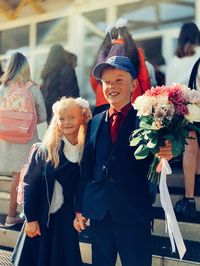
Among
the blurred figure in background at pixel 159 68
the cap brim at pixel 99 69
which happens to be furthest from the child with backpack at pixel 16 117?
the blurred figure in background at pixel 159 68

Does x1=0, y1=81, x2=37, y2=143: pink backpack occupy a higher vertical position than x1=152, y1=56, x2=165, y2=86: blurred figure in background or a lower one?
lower

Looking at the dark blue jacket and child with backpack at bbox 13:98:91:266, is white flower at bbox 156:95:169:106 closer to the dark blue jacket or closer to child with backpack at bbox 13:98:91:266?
child with backpack at bbox 13:98:91:266

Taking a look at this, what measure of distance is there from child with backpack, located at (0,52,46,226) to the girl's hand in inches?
50.0

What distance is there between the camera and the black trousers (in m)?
2.51

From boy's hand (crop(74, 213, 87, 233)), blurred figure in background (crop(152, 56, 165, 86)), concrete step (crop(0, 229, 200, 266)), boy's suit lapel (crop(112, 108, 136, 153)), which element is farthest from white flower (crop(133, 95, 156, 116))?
blurred figure in background (crop(152, 56, 165, 86))

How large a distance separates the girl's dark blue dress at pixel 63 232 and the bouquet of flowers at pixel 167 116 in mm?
759

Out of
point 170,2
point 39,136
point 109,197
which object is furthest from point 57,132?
point 170,2

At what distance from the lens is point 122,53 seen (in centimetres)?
375

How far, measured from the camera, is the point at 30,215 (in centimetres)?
293

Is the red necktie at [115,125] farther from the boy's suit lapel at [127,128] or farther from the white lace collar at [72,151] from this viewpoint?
the white lace collar at [72,151]

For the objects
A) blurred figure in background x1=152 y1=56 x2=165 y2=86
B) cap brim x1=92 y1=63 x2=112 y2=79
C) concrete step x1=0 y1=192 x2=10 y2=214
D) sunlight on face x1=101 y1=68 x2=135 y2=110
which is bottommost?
concrete step x1=0 y1=192 x2=10 y2=214

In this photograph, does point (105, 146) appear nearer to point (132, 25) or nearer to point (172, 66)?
point (172, 66)

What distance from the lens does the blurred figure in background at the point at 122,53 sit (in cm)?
373

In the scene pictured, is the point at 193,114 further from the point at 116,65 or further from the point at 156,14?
the point at 156,14
